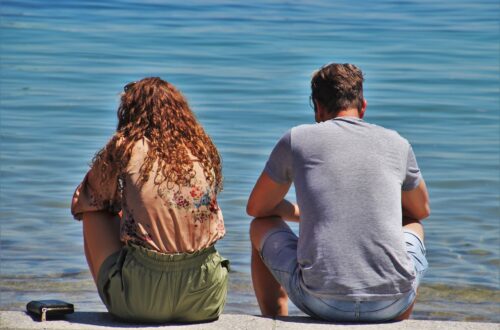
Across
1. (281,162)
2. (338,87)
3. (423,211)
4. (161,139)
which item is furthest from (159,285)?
(423,211)

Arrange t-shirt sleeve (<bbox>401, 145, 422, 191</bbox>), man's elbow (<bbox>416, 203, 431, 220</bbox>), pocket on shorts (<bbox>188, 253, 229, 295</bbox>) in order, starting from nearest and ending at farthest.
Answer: pocket on shorts (<bbox>188, 253, 229, 295</bbox>) < t-shirt sleeve (<bbox>401, 145, 422, 191</bbox>) < man's elbow (<bbox>416, 203, 431, 220</bbox>)

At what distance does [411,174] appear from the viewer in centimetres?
402

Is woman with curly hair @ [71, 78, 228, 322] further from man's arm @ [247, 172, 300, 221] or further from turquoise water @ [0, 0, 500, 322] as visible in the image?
turquoise water @ [0, 0, 500, 322]

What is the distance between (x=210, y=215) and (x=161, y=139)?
12.4 inches

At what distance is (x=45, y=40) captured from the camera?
16141 millimetres

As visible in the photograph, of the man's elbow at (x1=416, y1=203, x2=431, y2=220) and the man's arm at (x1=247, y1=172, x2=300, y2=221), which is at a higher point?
the man's arm at (x1=247, y1=172, x2=300, y2=221)

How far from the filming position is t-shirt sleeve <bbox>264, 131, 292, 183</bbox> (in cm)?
394

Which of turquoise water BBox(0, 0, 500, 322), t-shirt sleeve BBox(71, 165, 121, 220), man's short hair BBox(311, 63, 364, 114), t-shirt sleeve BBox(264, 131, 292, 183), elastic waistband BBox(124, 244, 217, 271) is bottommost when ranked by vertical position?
Answer: turquoise water BBox(0, 0, 500, 322)

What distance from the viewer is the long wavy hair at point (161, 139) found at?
3859mm

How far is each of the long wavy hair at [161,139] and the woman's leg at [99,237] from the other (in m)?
0.18

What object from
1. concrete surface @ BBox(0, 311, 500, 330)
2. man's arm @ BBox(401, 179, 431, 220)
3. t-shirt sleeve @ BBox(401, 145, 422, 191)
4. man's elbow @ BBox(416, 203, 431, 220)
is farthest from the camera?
man's elbow @ BBox(416, 203, 431, 220)

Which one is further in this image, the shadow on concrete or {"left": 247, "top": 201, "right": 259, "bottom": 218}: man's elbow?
{"left": 247, "top": 201, "right": 259, "bottom": 218}: man's elbow

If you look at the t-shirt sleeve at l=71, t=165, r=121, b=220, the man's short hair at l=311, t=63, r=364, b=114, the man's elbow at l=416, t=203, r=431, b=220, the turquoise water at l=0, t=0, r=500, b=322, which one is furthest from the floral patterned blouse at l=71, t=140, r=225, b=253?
the turquoise water at l=0, t=0, r=500, b=322

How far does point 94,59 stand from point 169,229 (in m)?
11.1
